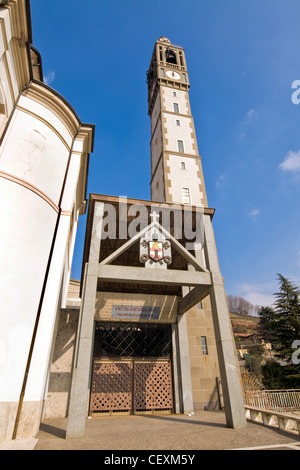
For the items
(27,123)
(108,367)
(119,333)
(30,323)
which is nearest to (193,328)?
(119,333)

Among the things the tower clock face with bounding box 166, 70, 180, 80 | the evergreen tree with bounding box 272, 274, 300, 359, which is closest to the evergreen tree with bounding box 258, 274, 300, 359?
the evergreen tree with bounding box 272, 274, 300, 359

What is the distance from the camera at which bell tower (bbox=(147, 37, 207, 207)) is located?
1858 centimetres

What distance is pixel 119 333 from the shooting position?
1197cm

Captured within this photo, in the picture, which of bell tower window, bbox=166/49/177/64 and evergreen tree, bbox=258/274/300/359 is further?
bell tower window, bbox=166/49/177/64

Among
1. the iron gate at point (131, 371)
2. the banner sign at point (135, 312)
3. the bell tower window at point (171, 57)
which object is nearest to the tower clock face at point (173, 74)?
the bell tower window at point (171, 57)

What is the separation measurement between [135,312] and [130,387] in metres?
3.26

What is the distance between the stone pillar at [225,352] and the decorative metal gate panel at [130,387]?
4.56m

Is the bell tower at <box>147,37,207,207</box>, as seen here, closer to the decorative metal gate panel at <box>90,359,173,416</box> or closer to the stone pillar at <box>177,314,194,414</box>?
the stone pillar at <box>177,314,194,414</box>

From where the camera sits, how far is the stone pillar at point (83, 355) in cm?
596

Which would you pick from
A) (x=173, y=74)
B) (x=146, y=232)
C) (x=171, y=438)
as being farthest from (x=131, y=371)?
(x=173, y=74)

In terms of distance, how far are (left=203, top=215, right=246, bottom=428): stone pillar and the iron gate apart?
180 inches

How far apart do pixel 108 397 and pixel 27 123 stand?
11800 millimetres

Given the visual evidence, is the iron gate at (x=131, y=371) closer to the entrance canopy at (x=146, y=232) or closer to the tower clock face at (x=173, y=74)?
the entrance canopy at (x=146, y=232)
